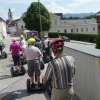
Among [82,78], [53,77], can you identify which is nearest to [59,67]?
[53,77]

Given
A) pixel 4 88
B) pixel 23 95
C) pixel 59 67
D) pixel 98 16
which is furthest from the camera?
pixel 98 16

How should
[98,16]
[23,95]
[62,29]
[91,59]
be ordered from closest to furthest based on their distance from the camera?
1. [91,59]
2. [23,95]
3. [98,16]
4. [62,29]

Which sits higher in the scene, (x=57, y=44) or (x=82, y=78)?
(x=57, y=44)

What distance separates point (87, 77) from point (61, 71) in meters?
1.98

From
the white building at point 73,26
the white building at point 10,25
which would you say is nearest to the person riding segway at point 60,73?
the white building at point 73,26

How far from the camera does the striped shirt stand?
3283 millimetres

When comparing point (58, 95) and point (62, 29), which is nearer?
point (58, 95)

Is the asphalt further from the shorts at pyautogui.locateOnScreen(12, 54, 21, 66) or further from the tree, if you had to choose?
the tree

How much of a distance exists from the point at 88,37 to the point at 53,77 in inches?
1629

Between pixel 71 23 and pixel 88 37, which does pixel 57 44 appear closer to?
pixel 88 37

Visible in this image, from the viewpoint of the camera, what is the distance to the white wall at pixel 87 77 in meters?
4.55

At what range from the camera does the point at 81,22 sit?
75.1 metres

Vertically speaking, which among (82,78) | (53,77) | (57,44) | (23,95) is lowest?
(23,95)

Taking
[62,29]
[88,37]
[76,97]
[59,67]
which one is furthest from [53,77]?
[62,29]
